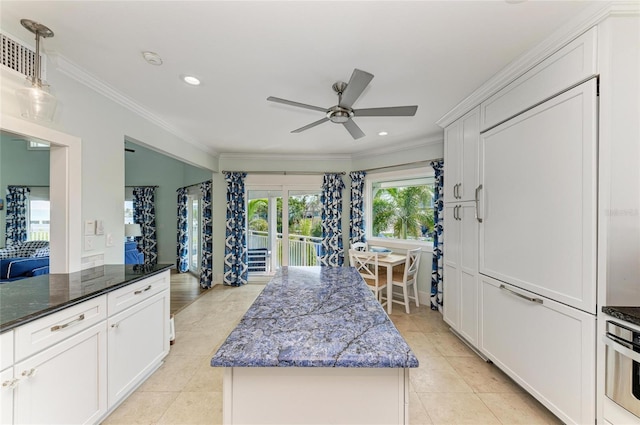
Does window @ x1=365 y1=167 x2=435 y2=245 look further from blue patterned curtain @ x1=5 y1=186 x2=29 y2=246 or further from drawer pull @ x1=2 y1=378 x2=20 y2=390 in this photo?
blue patterned curtain @ x1=5 y1=186 x2=29 y2=246

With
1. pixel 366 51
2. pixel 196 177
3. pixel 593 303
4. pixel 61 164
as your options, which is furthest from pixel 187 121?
pixel 593 303

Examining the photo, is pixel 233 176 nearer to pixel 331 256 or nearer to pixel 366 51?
pixel 331 256

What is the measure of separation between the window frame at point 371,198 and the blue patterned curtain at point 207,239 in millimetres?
3039

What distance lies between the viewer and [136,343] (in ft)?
6.35

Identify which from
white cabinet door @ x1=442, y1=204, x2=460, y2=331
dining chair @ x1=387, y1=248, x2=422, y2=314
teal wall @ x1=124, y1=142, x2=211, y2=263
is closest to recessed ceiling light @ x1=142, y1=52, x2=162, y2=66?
white cabinet door @ x1=442, y1=204, x2=460, y2=331

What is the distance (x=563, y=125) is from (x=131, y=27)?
2.75 meters

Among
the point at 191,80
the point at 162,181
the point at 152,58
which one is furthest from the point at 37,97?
the point at 162,181

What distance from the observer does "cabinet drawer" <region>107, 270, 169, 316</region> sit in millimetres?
1726

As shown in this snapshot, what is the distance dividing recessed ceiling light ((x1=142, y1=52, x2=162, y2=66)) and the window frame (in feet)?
11.5

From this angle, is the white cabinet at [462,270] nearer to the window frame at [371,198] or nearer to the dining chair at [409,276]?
the dining chair at [409,276]

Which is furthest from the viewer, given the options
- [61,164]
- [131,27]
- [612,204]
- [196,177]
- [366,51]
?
[196,177]

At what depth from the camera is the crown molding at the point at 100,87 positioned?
1900mm

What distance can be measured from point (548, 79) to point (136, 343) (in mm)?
3493

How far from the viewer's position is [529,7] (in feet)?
4.63
